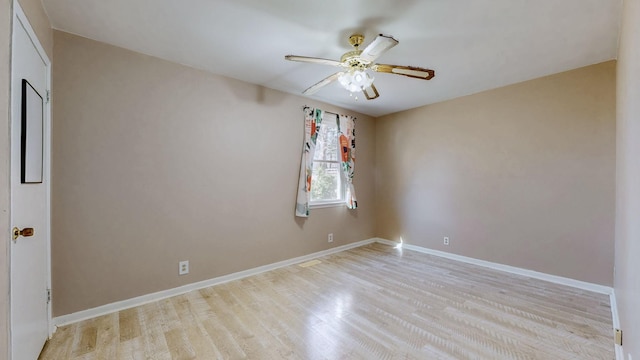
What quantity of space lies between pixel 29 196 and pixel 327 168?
11.0ft

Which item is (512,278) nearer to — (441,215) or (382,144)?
(441,215)

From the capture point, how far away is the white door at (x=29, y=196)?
1360mm

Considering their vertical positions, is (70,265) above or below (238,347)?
above

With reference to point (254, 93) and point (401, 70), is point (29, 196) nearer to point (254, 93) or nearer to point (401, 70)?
point (254, 93)

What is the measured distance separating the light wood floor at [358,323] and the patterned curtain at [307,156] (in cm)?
102

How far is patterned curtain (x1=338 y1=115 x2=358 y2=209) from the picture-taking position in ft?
14.4

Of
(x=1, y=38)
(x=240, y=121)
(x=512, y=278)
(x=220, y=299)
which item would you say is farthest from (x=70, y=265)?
(x=512, y=278)

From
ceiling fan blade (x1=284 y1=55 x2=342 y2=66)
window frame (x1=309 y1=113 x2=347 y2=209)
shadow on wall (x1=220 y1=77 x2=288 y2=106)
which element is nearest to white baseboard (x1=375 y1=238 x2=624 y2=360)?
window frame (x1=309 y1=113 x2=347 y2=209)

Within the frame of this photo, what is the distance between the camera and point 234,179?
3.18 meters

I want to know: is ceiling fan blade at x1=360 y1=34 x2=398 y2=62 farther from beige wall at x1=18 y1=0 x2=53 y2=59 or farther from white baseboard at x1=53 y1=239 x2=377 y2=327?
white baseboard at x1=53 y1=239 x2=377 y2=327

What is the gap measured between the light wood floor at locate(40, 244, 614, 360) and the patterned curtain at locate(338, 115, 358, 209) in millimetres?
1559

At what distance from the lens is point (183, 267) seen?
2.80 meters

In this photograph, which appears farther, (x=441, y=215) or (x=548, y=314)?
(x=441, y=215)

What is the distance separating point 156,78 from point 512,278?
460cm
